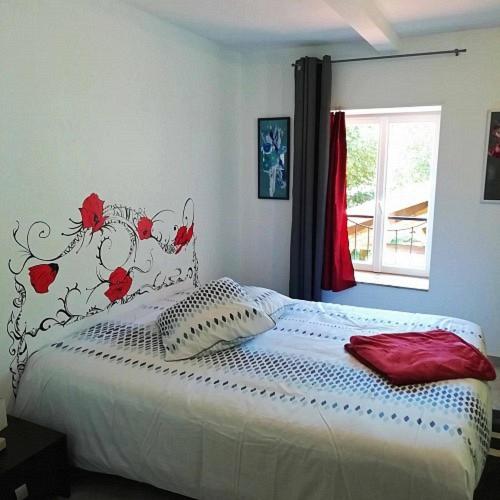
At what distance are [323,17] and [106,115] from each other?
4.84 ft

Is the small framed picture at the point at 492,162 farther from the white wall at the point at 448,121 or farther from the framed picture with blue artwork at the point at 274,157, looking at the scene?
the framed picture with blue artwork at the point at 274,157

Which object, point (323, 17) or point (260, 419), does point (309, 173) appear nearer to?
point (323, 17)

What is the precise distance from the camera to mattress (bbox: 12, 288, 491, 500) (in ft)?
5.21

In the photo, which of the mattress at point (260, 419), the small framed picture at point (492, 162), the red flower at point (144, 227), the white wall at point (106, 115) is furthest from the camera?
the small framed picture at point (492, 162)

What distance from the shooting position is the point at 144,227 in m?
2.94

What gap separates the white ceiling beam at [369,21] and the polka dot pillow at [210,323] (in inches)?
61.5

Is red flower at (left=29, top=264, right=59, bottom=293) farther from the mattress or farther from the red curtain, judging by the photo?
the red curtain

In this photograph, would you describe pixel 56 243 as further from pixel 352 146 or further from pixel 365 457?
pixel 352 146

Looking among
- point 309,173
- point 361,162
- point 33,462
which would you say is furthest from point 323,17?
point 33,462

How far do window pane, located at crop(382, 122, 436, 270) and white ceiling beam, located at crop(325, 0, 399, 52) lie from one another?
0.74 meters

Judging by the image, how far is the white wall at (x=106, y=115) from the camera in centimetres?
211

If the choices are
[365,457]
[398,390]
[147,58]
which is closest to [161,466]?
[365,457]

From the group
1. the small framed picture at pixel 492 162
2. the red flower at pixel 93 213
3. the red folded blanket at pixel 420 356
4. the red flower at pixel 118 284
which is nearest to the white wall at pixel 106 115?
the red flower at pixel 93 213

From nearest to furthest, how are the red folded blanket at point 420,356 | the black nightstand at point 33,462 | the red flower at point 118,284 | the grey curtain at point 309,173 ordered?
the black nightstand at point 33,462 < the red folded blanket at point 420,356 < the red flower at point 118,284 < the grey curtain at point 309,173
